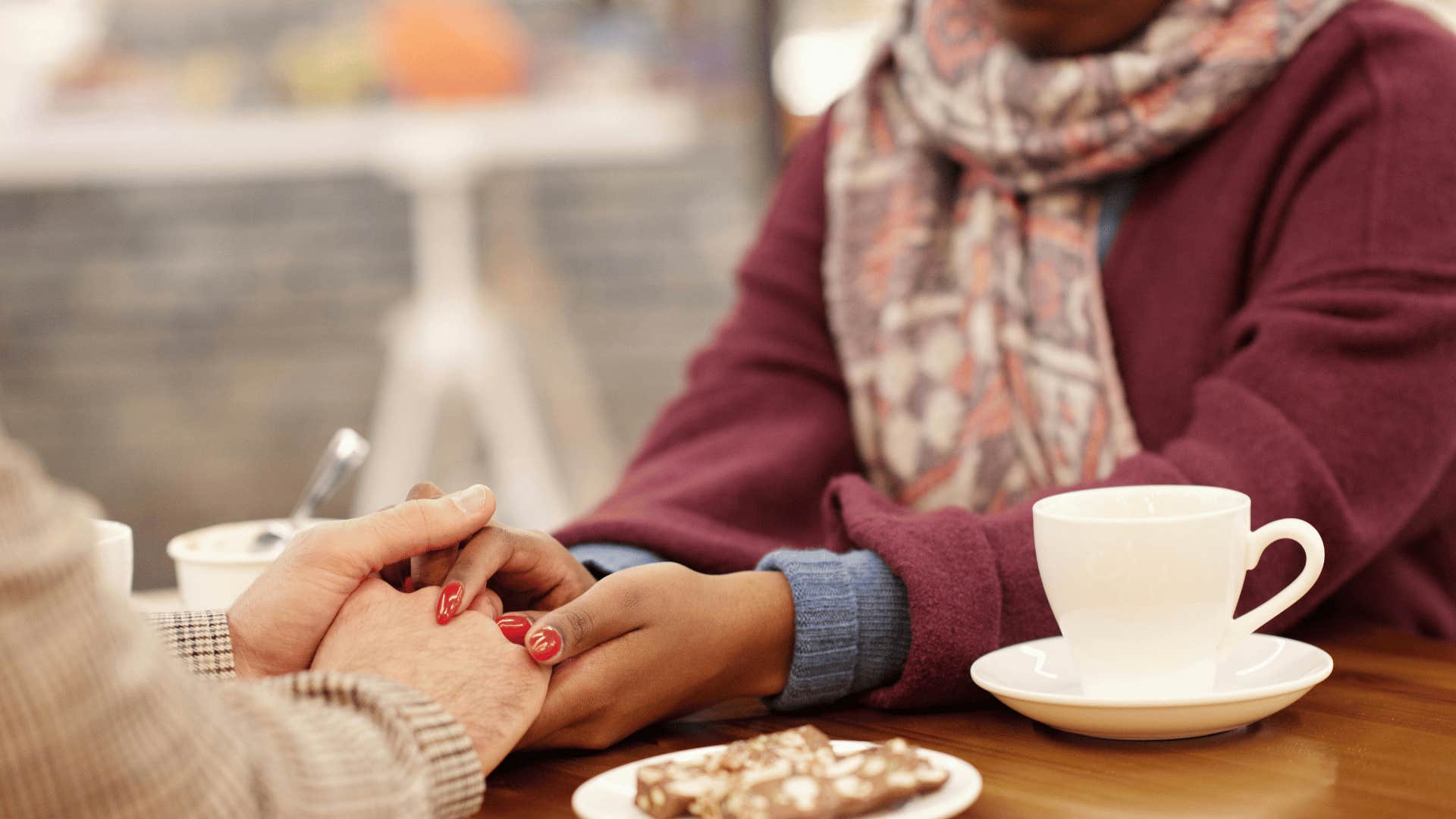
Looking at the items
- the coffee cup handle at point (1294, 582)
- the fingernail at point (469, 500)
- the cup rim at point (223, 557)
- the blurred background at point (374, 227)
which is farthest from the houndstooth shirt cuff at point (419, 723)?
the blurred background at point (374, 227)

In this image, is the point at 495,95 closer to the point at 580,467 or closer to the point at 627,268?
the point at 627,268

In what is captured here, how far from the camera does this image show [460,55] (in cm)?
350

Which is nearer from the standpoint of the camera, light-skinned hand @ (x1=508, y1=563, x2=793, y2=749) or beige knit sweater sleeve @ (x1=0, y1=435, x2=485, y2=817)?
beige knit sweater sleeve @ (x1=0, y1=435, x2=485, y2=817)

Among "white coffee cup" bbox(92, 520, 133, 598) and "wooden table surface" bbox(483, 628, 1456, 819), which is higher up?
"white coffee cup" bbox(92, 520, 133, 598)

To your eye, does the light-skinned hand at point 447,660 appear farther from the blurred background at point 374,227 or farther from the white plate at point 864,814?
the blurred background at point 374,227

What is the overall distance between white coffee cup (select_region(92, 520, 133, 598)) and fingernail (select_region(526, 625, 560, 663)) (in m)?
0.23

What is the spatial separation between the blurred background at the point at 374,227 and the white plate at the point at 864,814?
2.63 meters

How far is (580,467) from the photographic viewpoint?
382cm

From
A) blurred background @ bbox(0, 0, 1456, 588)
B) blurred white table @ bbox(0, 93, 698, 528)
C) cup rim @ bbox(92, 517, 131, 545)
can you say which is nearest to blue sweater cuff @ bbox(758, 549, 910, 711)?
cup rim @ bbox(92, 517, 131, 545)

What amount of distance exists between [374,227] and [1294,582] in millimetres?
3485

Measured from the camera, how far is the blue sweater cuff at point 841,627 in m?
0.76

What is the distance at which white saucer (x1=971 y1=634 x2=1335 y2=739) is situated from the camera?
0.63 meters

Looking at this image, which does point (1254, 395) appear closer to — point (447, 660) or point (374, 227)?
point (447, 660)

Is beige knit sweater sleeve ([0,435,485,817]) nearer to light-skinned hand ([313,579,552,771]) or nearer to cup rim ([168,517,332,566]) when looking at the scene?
light-skinned hand ([313,579,552,771])
